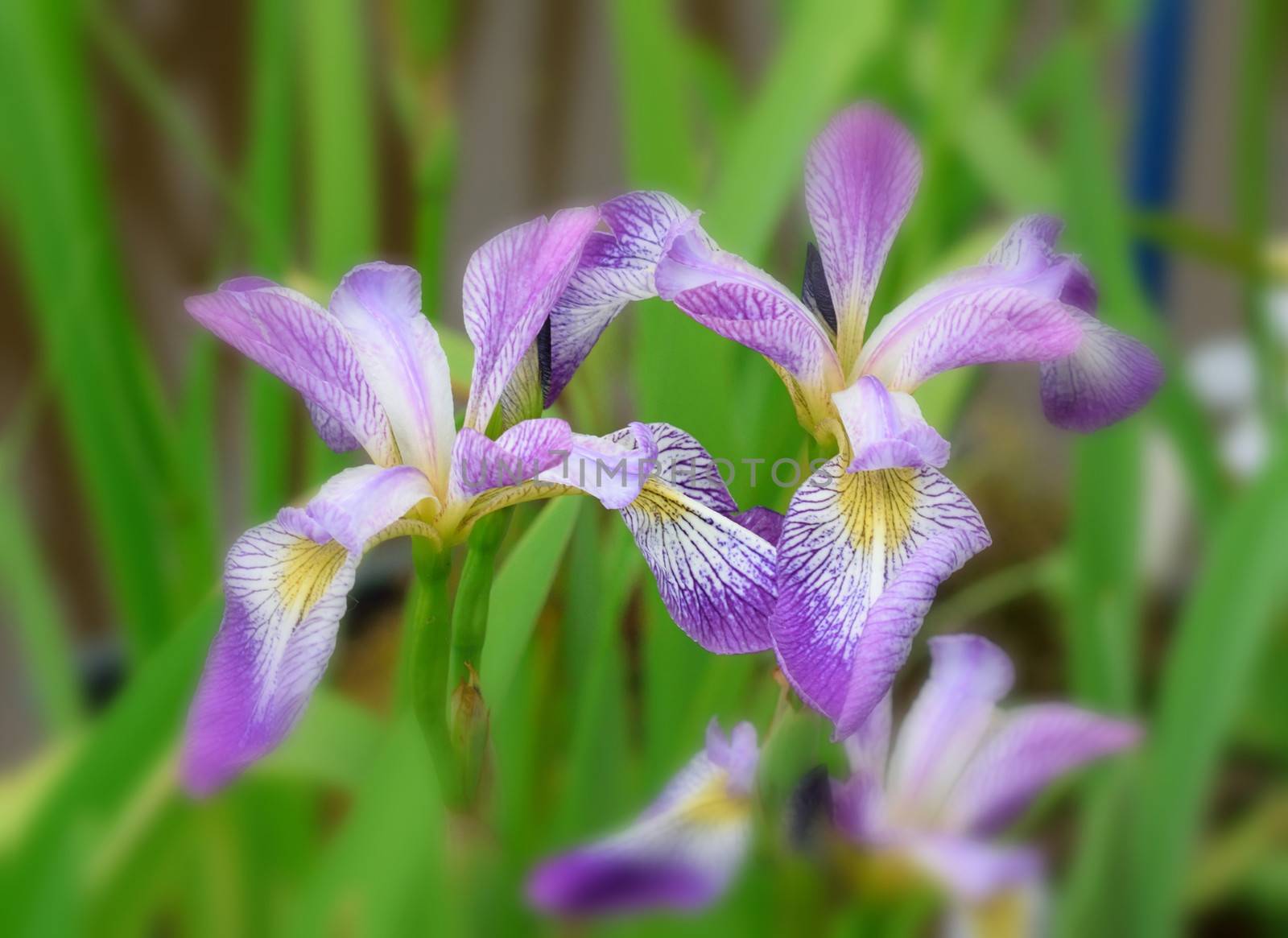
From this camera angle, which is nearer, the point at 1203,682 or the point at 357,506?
the point at 357,506

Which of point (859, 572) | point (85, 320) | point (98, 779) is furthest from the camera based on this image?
point (85, 320)

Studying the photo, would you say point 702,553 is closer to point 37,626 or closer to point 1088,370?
point 1088,370

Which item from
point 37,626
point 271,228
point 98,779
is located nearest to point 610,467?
point 98,779

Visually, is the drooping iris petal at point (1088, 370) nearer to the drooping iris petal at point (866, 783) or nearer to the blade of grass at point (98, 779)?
the drooping iris petal at point (866, 783)

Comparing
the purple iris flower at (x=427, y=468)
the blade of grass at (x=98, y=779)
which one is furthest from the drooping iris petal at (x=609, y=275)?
the blade of grass at (x=98, y=779)

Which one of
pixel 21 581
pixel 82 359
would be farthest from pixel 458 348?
pixel 21 581

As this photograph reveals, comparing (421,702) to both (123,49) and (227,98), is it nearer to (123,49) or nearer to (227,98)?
(123,49)
